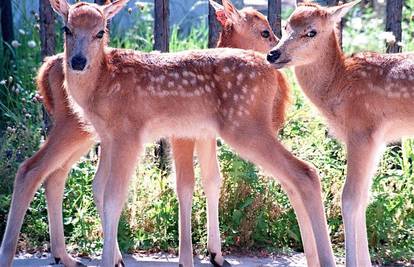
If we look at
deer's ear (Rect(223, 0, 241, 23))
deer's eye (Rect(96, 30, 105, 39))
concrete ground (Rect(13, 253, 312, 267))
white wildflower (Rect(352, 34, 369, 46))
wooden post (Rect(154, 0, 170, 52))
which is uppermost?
white wildflower (Rect(352, 34, 369, 46))

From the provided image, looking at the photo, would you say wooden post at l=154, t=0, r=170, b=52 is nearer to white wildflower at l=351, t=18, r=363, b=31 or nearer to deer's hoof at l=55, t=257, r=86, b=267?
deer's hoof at l=55, t=257, r=86, b=267

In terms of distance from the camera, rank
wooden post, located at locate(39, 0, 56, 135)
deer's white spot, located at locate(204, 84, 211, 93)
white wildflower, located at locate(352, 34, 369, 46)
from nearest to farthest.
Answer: deer's white spot, located at locate(204, 84, 211, 93), wooden post, located at locate(39, 0, 56, 135), white wildflower, located at locate(352, 34, 369, 46)

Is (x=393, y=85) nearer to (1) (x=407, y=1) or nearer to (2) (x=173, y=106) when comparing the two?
(2) (x=173, y=106)

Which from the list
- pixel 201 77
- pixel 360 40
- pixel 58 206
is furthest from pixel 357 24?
pixel 58 206

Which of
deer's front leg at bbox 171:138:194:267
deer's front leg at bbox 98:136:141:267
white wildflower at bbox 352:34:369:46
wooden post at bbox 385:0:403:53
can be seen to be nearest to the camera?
deer's front leg at bbox 98:136:141:267

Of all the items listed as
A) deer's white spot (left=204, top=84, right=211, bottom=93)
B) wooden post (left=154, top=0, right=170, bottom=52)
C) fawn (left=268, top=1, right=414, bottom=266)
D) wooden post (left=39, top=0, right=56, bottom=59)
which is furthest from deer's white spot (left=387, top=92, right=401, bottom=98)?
wooden post (left=39, top=0, right=56, bottom=59)

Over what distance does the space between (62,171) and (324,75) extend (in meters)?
2.33

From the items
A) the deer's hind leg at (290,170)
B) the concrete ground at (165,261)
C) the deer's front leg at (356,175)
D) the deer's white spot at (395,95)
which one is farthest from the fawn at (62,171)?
the deer's white spot at (395,95)

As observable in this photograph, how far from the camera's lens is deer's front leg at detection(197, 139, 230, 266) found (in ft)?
27.4

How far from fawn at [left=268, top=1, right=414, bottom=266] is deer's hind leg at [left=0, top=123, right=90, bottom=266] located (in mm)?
1797

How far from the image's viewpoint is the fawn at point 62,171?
7891mm

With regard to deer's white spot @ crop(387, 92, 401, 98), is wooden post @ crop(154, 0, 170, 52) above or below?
above

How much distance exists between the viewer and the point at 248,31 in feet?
29.4

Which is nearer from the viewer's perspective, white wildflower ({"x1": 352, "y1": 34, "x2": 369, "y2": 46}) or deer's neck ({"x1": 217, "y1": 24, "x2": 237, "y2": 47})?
deer's neck ({"x1": 217, "y1": 24, "x2": 237, "y2": 47})
